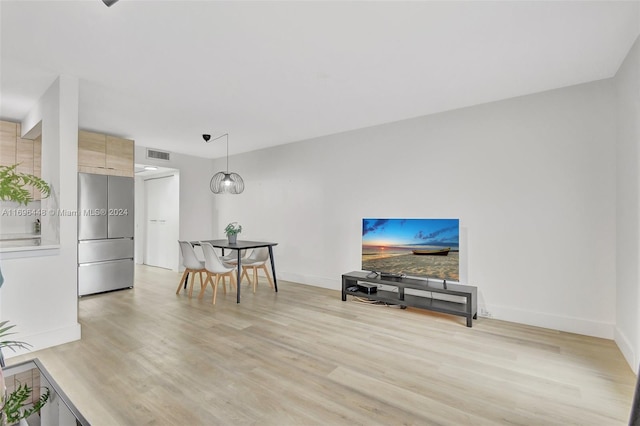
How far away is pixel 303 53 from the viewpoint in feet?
8.36

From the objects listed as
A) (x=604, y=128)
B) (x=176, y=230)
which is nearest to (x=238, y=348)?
(x=604, y=128)

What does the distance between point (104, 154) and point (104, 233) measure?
4.05 feet

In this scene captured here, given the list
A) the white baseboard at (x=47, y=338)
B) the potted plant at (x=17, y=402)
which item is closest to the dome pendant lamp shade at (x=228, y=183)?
the white baseboard at (x=47, y=338)

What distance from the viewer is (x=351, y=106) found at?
3.78 metres

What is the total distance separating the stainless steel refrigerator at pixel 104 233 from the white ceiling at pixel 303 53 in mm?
1260

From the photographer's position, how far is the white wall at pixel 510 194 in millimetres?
3014

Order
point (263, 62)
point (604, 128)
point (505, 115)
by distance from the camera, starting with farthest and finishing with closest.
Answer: point (505, 115)
point (604, 128)
point (263, 62)

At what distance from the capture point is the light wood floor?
1.87 meters

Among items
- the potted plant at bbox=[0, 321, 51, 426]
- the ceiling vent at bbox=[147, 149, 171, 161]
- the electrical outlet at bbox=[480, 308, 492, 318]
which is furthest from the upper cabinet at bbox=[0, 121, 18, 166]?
the electrical outlet at bbox=[480, 308, 492, 318]

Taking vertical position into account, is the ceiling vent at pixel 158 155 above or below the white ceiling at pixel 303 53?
below

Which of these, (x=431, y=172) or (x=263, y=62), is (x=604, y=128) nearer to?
(x=431, y=172)

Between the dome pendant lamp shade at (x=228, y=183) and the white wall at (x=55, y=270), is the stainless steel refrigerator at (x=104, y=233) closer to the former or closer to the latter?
the dome pendant lamp shade at (x=228, y=183)

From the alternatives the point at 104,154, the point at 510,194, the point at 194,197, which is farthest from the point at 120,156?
the point at 510,194

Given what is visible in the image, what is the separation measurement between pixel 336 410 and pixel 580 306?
2.79m
